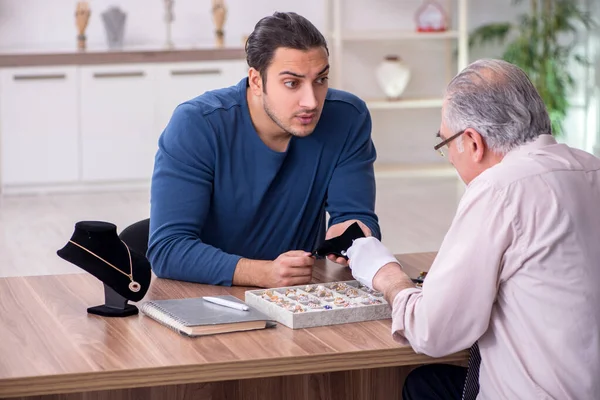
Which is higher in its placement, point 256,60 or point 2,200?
point 256,60

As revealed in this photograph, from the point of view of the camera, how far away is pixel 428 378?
2.15 m

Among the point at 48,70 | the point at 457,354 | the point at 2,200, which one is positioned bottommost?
the point at 2,200

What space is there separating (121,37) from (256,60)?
520cm

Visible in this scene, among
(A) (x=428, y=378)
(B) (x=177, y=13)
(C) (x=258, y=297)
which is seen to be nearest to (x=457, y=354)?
(A) (x=428, y=378)

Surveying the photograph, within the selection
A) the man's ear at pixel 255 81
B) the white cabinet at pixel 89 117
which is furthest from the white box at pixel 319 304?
the white cabinet at pixel 89 117

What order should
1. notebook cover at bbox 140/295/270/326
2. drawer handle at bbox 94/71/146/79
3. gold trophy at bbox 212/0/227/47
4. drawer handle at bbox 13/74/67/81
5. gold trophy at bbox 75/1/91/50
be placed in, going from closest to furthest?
1. notebook cover at bbox 140/295/270/326
2. drawer handle at bbox 13/74/67/81
3. drawer handle at bbox 94/71/146/79
4. gold trophy at bbox 75/1/91/50
5. gold trophy at bbox 212/0/227/47

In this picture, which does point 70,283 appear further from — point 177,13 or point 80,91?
point 177,13

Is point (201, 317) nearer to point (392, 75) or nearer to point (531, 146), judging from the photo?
point (531, 146)

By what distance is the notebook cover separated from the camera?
2004 mm

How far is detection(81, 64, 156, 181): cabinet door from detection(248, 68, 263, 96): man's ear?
477cm

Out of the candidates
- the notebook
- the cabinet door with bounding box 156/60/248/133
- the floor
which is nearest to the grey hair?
the notebook

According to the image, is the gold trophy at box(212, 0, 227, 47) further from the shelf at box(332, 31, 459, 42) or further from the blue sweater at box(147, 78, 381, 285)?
the blue sweater at box(147, 78, 381, 285)

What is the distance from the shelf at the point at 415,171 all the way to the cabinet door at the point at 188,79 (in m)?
1.40

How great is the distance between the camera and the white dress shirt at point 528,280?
176 centimetres
